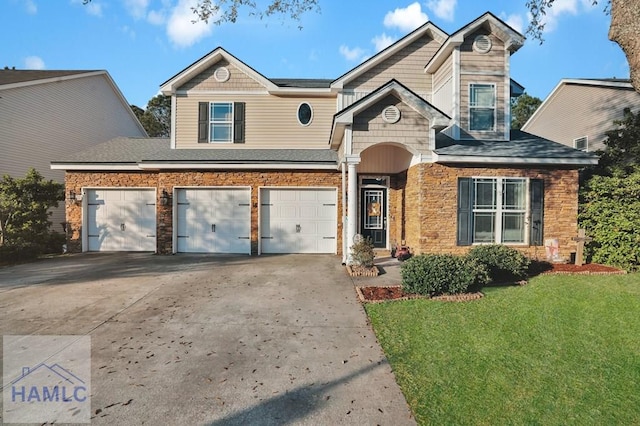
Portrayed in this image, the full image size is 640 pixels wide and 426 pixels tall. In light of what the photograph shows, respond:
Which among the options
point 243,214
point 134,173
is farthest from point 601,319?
point 134,173

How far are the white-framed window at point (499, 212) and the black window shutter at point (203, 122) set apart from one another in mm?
9378

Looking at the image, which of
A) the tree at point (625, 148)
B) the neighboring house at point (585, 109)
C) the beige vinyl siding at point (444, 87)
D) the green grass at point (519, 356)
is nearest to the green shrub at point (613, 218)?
the tree at point (625, 148)

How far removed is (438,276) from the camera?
19.5ft

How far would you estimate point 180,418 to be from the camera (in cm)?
278

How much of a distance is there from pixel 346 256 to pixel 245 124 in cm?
658

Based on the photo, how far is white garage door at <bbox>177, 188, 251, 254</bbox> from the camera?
11062 mm

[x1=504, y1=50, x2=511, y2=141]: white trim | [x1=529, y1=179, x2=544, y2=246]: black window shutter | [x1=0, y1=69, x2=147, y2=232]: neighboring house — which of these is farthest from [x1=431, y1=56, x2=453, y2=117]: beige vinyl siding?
[x1=0, y1=69, x2=147, y2=232]: neighboring house

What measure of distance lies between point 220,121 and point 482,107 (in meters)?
8.97

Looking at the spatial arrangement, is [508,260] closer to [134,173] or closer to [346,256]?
[346,256]

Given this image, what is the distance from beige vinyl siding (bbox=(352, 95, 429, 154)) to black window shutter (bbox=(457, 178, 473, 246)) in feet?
5.91

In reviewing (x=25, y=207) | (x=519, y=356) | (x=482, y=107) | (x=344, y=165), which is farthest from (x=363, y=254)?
(x=25, y=207)

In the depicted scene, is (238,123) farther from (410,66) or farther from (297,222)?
(410,66)

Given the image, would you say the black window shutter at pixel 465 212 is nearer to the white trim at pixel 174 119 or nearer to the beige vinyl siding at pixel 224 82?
the beige vinyl siding at pixel 224 82

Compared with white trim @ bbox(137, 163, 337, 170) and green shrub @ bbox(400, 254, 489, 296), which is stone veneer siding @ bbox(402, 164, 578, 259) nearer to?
green shrub @ bbox(400, 254, 489, 296)
